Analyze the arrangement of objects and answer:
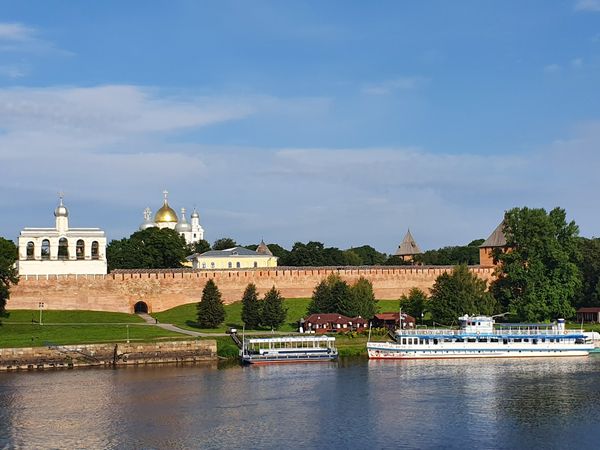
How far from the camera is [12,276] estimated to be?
2847 inches

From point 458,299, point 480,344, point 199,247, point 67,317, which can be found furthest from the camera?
point 199,247

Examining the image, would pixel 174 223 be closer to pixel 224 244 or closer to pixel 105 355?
pixel 224 244

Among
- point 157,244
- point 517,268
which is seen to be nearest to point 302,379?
point 517,268

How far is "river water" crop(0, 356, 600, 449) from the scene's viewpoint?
3491 cm

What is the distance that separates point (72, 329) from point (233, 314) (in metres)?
14.2

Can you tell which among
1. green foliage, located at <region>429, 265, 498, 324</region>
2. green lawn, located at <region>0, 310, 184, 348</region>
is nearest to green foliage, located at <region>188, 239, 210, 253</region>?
green lawn, located at <region>0, 310, 184, 348</region>

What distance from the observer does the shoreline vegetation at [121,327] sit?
199 feet

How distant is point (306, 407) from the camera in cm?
4084

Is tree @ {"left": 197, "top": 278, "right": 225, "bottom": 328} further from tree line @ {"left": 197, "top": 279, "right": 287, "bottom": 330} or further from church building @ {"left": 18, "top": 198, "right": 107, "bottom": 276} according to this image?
church building @ {"left": 18, "top": 198, "right": 107, "bottom": 276}

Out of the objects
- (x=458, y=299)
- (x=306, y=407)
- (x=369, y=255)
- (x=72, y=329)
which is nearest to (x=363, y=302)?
(x=458, y=299)

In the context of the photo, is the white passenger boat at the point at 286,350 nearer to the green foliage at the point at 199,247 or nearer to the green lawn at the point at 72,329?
the green lawn at the point at 72,329

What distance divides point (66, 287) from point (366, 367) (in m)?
33.9

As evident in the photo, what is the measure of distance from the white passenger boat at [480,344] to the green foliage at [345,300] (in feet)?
34.2

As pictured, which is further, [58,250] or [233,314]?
[58,250]
